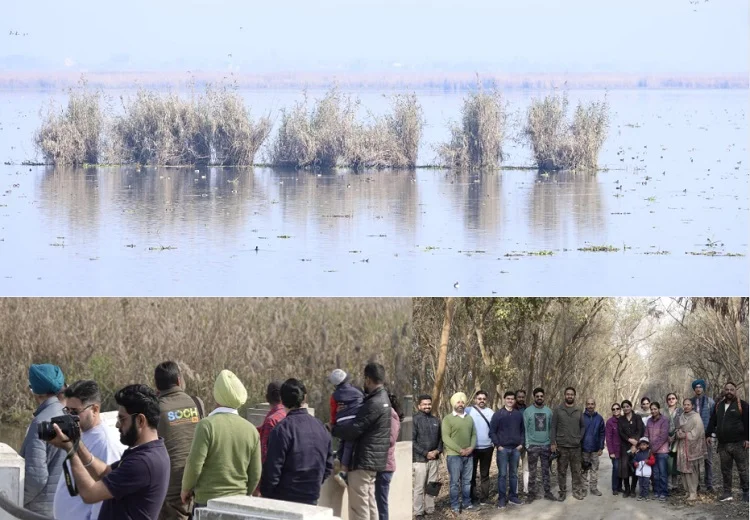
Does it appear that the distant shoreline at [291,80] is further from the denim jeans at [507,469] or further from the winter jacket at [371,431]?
the winter jacket at [371,431]

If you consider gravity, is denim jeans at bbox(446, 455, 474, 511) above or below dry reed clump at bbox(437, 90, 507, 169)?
below

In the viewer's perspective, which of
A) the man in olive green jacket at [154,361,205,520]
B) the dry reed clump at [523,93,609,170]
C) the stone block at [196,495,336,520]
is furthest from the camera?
the dry reed clump at [523,93,609,170]

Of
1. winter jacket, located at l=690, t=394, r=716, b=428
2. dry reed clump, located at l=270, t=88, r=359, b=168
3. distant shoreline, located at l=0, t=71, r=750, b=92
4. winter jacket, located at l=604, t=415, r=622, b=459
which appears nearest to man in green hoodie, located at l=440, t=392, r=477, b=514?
winter jacket, located at l=604, t=415, r=622, b=459

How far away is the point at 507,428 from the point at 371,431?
16.0 ft

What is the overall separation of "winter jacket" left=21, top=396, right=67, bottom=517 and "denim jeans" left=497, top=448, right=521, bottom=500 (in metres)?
7.64

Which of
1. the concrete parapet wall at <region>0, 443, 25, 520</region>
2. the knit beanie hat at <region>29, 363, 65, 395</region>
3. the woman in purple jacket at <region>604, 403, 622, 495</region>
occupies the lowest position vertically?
the woman in purple jacket at <region>604, 403, 622, 495</region>

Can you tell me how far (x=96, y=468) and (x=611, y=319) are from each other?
15111 millimetres

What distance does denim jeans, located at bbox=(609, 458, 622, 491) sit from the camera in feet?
46.5

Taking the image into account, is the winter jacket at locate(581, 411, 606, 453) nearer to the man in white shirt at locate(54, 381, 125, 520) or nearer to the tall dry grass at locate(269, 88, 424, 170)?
the man in white shirt at locate(54, 381, 125, 520)

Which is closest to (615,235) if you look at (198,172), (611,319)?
(198,172)

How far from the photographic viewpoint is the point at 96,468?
5.62 meters

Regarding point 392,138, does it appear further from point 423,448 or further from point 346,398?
point 346,398

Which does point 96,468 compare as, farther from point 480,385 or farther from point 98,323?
point 480,385

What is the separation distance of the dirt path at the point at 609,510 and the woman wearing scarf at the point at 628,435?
0.31 meters
